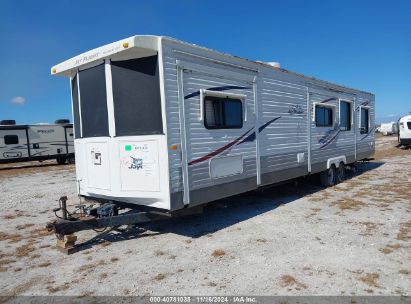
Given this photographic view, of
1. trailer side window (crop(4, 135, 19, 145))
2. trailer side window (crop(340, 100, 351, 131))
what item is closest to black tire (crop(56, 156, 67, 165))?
trailer side window (crop(4, 135, 19, 145))

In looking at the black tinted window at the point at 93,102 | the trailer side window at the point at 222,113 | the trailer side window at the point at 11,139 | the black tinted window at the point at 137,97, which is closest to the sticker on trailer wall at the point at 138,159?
the black tinted window at the point at 137,97

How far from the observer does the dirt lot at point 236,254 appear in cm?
414

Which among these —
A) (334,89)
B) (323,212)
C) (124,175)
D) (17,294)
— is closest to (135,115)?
(124,175)

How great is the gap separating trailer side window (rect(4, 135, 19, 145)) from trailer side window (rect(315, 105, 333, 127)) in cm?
1851

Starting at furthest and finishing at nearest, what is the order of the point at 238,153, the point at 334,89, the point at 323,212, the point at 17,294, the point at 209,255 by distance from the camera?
1. the point at 334,89
2. the point at 323,212
3. the point at 238,153
4. the point at 209,255
5. the point at 17,294

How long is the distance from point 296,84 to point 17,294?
7514mm

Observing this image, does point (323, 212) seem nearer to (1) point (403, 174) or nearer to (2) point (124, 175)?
(2) point (124, 175)

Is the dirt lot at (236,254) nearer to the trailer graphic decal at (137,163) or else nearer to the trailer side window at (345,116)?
the trailer graphic decal at (137,163)

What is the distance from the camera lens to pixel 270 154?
7641mm

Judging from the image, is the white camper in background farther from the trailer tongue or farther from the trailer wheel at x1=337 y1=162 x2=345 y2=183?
the trailer tongue

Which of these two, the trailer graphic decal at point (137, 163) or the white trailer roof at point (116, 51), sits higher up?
the white trailer roof at point (116, 51)

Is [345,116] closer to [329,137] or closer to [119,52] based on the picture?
[329,137]

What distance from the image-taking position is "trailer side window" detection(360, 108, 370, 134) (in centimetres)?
1276

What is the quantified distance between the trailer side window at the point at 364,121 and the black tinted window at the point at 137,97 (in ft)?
33.0
